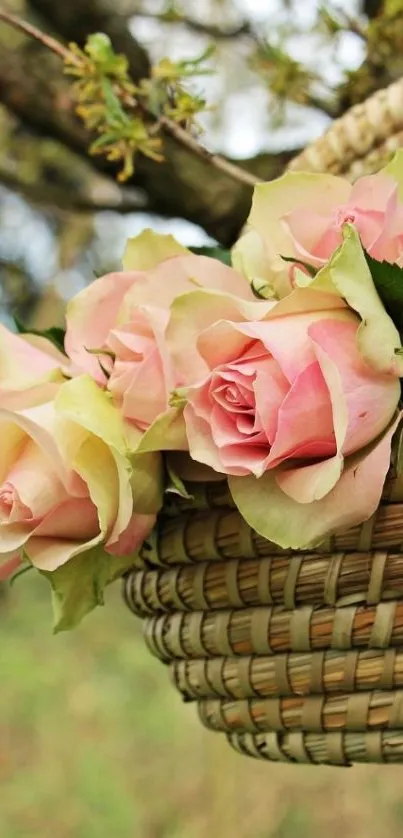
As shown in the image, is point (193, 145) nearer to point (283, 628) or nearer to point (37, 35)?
point (37, 35)

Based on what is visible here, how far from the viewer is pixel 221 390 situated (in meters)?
0.27

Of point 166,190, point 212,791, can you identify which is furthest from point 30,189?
point 212,791

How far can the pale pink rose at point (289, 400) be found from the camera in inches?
10.0

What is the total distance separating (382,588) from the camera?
0.28m

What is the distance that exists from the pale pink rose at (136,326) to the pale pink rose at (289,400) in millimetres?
22

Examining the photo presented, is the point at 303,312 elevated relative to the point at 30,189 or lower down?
elevated

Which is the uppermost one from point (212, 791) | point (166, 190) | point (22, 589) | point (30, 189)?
point (166, 190)

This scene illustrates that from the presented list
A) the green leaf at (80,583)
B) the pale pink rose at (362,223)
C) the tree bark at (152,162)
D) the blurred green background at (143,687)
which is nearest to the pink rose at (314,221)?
the pale pink rose at (362,223)

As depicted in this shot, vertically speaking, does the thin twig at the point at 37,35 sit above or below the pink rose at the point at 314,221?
below

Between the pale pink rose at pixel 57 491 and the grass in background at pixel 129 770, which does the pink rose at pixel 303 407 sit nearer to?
the pale pink rose at pixel 57 491

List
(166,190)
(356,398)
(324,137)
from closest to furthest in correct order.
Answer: (356,398) → (324,137) → (166,190)

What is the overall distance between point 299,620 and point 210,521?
4cm

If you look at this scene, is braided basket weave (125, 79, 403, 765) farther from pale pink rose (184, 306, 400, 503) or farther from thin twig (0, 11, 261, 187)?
thin twig (0, 11, 261, 187)

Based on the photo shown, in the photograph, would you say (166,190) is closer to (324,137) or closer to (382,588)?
(324,137)
